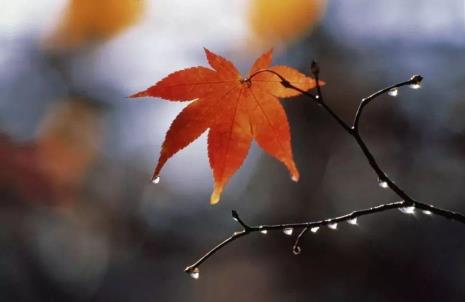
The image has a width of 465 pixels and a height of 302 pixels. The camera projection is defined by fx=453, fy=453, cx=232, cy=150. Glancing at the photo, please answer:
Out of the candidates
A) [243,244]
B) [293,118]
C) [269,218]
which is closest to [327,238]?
[269,218]

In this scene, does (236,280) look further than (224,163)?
Yes

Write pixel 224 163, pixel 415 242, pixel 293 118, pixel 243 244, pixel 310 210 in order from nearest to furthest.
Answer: pixel 224 163 → pixel 415 242 → pixel 310 210 → pixel 243 244 → pixel 293 118

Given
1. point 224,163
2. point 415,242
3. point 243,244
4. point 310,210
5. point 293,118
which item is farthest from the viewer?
point 293,118

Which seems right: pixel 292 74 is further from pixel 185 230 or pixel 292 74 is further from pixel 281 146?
pixel 185 230

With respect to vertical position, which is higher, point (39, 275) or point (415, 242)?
point (39, 275)

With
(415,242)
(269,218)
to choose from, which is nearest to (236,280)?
(269,218)

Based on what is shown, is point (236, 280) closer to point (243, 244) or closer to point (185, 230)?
point (243, 244)

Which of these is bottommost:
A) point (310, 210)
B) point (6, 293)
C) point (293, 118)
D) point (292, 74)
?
point (292, 74)

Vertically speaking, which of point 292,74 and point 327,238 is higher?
point 327,238

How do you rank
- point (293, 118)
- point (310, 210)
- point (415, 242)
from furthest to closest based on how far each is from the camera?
point (293, 118)
point (310, 210)
point (415, 242)
